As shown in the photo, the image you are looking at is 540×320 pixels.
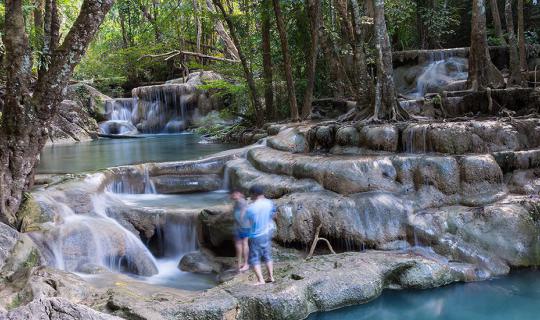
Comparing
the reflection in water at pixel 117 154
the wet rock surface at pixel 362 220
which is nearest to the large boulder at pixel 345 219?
the wet rock surface at pixel 362 220

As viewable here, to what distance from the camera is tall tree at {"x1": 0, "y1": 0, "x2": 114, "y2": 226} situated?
20.3 feet

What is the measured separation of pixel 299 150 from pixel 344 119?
134 centimetres

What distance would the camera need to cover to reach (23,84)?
6.28 metres

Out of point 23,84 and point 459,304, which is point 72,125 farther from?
point 459,304

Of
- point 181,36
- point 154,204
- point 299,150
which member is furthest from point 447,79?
point 181,36

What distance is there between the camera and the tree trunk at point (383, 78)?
9750 millimetres

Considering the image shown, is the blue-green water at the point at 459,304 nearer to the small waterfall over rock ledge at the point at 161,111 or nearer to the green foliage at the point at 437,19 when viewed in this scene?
the green foliage at the point at 437,19

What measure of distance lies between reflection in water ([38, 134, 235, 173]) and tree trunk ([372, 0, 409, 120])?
16.6 ft

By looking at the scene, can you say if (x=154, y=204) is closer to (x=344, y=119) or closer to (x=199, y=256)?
(x=199, y=256)

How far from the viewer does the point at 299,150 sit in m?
10.1

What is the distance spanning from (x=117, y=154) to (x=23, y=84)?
27.8 ft

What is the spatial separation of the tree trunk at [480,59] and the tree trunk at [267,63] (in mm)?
5414

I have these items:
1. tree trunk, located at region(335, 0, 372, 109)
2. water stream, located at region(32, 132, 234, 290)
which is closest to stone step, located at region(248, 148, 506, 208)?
water stream, located at region(32, 132, 234, 290)

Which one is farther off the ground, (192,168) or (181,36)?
(181,36)
